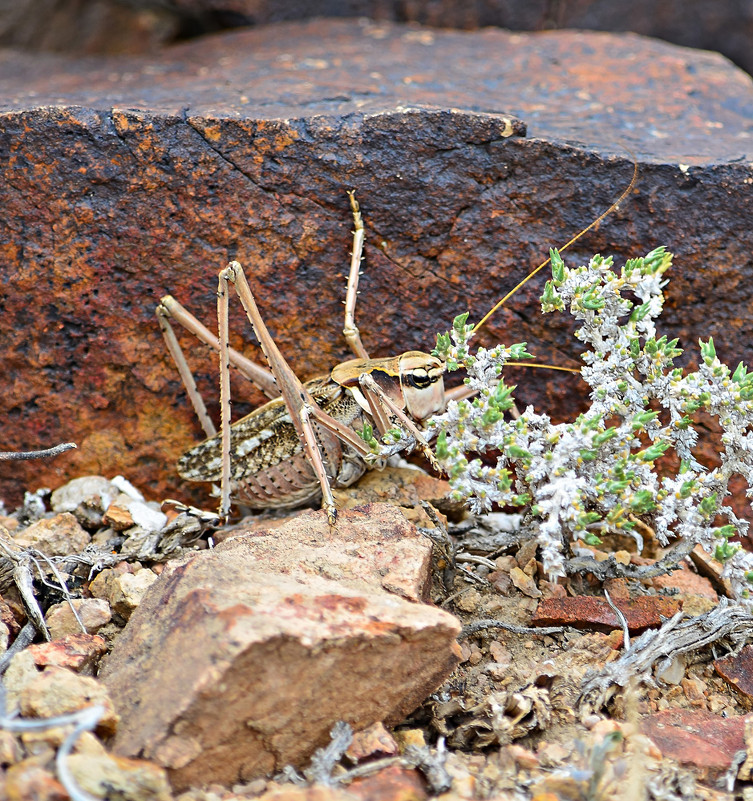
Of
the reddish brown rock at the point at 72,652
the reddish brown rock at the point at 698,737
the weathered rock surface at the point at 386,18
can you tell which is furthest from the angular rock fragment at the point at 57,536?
the weathered rock surface at the point at 386,18

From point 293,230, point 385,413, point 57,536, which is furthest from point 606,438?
point 57,536

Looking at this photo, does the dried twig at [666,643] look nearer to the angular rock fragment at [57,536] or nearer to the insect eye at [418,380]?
the insect eye at [418,380]

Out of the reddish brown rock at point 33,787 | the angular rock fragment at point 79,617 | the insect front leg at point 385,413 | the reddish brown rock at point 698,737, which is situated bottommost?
the reddish brown rock at point 698,737

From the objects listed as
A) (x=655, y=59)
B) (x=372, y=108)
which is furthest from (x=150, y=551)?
(x=655, y=59)

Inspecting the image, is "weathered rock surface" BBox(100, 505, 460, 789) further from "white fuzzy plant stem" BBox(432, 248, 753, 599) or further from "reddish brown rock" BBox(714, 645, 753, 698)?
"reddish brown rock" BBox(714, 645, 753, 698)

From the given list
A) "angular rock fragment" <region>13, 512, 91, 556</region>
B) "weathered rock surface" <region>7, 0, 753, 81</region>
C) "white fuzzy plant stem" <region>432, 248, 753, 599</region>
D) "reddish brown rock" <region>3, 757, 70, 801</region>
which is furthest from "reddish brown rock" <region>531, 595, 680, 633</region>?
"weathered rock surface" <region>7, 0, 753, 81</region>

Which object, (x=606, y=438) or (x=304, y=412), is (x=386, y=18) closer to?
(x=304, y=412)
